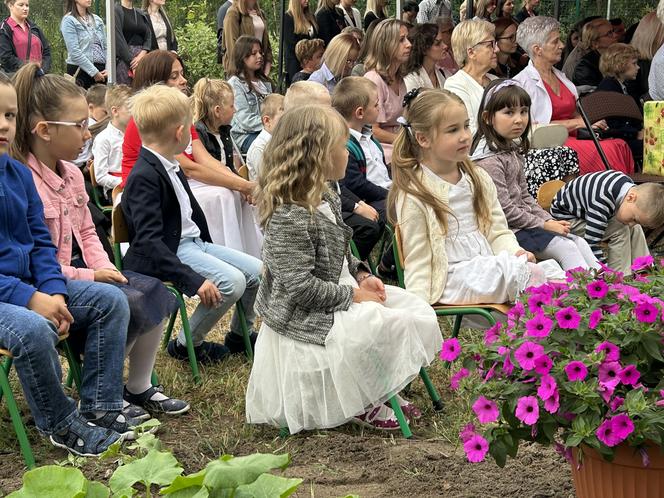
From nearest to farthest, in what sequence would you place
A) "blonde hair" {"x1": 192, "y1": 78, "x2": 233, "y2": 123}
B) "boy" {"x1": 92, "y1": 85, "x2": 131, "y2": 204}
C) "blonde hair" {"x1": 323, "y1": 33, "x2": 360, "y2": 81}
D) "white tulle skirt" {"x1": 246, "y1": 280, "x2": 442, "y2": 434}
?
"white tulle skirt" {"x1": 246, "y1": 280, "x2": 442, "y2": 434}
"blonde hair" {"x1": 192, "y1": 78, "x2": 233, "y2": 123}
"boy" {"x1": 92, "y1": 85, "x2": 131, "y2": 204}
"blonde hair" {"x1": 323, "y1": 33, "x2": 360, "y2": 81}

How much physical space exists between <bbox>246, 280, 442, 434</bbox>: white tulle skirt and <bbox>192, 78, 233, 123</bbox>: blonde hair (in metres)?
2.50

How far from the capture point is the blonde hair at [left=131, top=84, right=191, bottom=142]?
484 centimetres

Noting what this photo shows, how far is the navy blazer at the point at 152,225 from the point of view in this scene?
4648mm

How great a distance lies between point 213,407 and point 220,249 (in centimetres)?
93

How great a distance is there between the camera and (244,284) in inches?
193

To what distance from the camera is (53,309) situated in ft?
12.6

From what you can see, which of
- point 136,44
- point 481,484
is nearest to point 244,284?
point 481,484

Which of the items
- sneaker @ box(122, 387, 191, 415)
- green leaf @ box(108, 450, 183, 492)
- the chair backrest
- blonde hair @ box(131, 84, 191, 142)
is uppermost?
blonde hair @ box(131, 84, 191, 142)

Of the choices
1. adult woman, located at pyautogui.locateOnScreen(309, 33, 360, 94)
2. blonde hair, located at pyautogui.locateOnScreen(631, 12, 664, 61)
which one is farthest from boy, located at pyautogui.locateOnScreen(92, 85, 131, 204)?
blonde hair, located at pyautogui.locateOnScreen(631, 12, 664, 61)

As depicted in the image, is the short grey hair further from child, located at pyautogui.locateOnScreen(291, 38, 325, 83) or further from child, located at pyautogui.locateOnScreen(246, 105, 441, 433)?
child, located at pyautogui.locateOnScreen(246, 105, 441, 433)

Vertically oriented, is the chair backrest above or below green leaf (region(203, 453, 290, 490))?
below

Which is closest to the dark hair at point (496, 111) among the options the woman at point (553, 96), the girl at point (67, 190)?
the woman at point (553, 96)

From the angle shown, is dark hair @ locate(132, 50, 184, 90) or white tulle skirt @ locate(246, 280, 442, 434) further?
dark hair @ locate(132, 50, 184, 90)

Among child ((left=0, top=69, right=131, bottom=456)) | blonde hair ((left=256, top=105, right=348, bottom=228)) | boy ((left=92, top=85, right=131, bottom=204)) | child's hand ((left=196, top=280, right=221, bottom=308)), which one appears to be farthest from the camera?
boy ((left=92, top=85, right=131, bottom=204))
